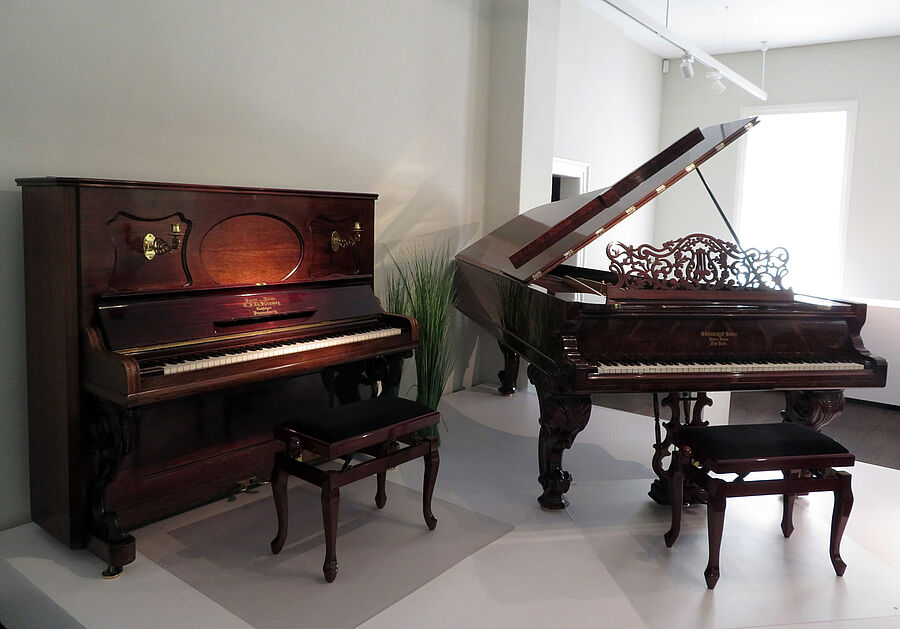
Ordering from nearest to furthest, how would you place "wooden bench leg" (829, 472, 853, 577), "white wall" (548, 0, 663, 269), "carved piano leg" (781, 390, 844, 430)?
"wooden bench leg" (829, 472, 853, 577), "carved piano leg" (781, 390, 844, 430), "white wall" (548, 0, 663, 269)

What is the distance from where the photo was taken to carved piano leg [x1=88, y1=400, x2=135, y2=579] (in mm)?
2463

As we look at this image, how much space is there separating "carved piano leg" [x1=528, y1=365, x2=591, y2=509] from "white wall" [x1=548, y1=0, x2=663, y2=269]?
3982 mm

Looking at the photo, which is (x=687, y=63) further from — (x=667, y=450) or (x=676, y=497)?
(x=676, y=497)

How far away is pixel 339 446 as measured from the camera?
2.48 meters

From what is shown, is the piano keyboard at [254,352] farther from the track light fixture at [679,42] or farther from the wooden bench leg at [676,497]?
the track light fixture at [679,42]

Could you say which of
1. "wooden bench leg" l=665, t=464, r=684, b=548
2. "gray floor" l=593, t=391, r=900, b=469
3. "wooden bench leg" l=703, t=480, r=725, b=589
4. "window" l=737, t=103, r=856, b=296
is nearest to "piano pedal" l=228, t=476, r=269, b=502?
"wooden bench leg" l=665, t=464, r=684, b=548

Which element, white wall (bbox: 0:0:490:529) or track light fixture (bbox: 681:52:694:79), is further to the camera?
track light fixture (bbox: 681:52:694:79)

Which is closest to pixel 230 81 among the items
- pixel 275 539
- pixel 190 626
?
pixel 275 539

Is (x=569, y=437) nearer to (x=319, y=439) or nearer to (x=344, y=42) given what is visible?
(x=319, y=439)

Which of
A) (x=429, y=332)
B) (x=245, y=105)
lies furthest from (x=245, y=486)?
(x=245, y=105)

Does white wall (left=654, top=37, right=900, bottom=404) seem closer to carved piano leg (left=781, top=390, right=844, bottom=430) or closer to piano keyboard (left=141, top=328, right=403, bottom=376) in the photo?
carved piano leg (left=781, top=390, right=844, bottom=430)

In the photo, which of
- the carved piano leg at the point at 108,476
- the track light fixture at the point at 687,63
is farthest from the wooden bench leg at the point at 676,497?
the track light fixture at the point at 687,63

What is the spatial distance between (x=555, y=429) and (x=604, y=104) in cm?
519

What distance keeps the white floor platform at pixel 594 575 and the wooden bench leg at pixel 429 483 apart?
28cm
